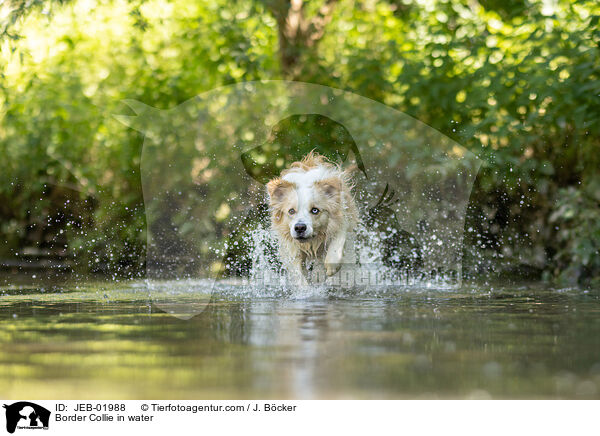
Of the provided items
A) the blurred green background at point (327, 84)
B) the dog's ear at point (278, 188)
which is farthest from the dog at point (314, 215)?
the blurred green background at point (327, 84)

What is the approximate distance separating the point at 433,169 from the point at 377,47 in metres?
3.06

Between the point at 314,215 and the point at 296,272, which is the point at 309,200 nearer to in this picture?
the point at 314,215

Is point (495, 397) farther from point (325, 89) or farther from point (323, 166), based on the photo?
point (325, 89)

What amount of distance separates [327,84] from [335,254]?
4.44 meters

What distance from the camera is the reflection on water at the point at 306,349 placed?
109 inches

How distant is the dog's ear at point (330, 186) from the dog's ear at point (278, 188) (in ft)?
→ 0.82

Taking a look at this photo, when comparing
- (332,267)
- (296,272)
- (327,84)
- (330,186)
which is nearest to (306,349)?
(332,267)

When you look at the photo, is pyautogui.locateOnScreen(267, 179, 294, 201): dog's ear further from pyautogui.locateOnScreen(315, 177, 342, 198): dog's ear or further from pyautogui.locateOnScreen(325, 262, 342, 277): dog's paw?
pyautogui.locateOnScreen(325, 262, 342, 277): dog's paw

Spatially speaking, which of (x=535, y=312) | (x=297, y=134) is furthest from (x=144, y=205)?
(x=535, y=312)

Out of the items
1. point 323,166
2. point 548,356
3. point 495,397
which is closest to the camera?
point 495,397

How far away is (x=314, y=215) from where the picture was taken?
6.54 metres

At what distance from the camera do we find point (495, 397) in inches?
Answer: 103
